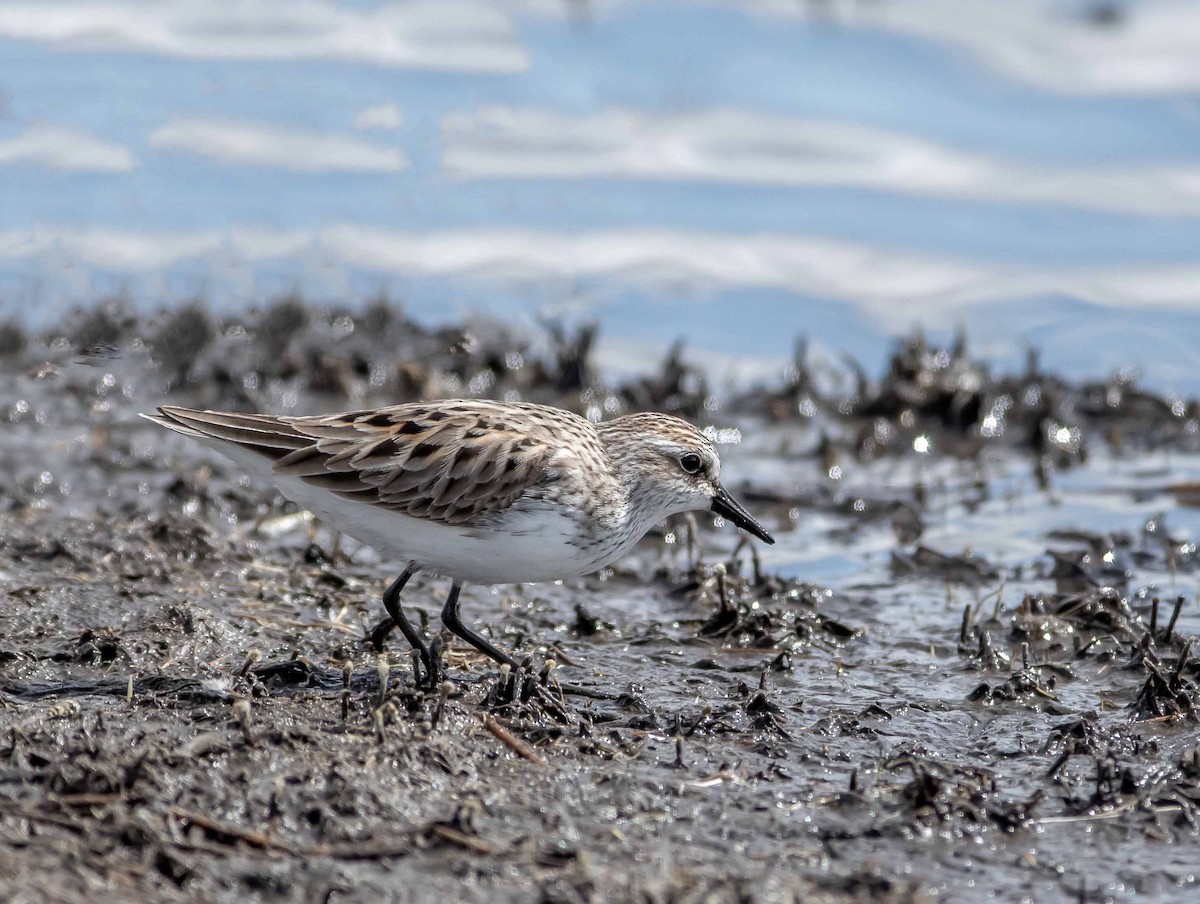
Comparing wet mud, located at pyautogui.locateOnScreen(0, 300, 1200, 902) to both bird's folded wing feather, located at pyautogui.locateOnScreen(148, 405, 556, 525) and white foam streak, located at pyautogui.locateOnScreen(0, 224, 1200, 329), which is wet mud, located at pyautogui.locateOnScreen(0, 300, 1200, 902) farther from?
white foam streak, located at pyautogui.locateOnScreen(0, 224, 1200, 329)

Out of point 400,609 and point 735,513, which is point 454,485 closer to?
point 400,609

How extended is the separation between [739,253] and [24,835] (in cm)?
1007

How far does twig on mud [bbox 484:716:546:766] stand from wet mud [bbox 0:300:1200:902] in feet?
0.06

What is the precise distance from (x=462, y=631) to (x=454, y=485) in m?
0.62

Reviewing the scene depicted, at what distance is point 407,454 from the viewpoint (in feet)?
19.8

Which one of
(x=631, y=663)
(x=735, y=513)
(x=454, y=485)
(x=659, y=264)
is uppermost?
(x=659, y=264)

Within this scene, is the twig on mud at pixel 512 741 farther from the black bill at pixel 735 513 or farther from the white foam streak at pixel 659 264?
the white foam streak at pixel 659 264

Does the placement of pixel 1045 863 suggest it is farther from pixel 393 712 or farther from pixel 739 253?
pixel 739 253

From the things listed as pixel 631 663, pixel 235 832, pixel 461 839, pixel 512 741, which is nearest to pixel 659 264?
pixel 631 663

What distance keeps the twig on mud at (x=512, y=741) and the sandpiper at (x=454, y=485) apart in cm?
53

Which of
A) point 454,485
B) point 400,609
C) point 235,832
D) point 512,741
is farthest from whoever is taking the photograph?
point 400,609

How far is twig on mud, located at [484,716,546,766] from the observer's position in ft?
16.5

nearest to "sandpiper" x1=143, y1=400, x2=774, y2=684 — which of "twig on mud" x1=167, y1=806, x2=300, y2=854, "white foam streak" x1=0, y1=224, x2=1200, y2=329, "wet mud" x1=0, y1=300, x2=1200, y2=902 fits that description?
"wet mud" x1=0, y1=300, x2=1200, y2=902

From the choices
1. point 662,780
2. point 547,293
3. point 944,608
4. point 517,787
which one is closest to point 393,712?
point 517,787
